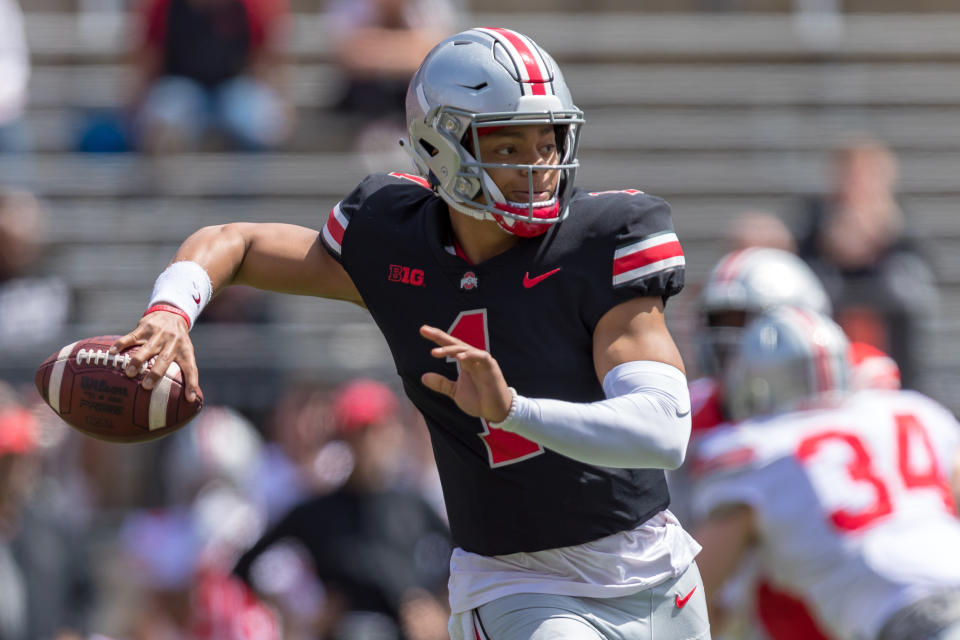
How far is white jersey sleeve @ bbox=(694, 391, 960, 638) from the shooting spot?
4.79 m

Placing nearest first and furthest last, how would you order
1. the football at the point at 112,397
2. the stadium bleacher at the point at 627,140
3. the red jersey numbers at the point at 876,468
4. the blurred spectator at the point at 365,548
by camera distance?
the football at the point at 112,397, the red jersey numbers at the point at 876,468, the blurred spectator at the point at 365,548, the stadium bleacher at the point at 627,140

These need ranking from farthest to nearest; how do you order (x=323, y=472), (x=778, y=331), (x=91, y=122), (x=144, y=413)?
(x=91, y=122), (x=323, y=472), (x=778, y=331), (x=144, y=413)

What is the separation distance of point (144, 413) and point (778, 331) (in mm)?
2863

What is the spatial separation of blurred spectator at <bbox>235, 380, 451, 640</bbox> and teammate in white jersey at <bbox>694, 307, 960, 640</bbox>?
158cm

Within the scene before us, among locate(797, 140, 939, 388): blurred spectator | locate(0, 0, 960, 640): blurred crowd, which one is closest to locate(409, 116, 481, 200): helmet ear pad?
locate(0, 0, 960, 640): blurred crowd

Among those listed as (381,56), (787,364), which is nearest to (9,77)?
(381,56)

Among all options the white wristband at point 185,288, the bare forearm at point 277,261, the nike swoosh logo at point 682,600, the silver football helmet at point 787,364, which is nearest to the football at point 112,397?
the white wristband at point 185,288

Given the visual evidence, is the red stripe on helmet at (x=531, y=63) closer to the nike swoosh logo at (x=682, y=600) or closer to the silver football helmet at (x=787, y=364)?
the nike swoosh logo at (x=682, y=600)

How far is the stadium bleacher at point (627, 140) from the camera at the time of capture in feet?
28.3

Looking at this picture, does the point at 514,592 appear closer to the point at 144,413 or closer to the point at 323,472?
the point at 144,413

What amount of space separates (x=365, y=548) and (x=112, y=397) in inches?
129

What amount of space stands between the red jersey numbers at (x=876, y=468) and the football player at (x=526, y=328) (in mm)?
1513

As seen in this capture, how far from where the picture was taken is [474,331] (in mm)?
3363

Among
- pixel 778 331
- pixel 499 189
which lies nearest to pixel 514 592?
pixel 499 189
